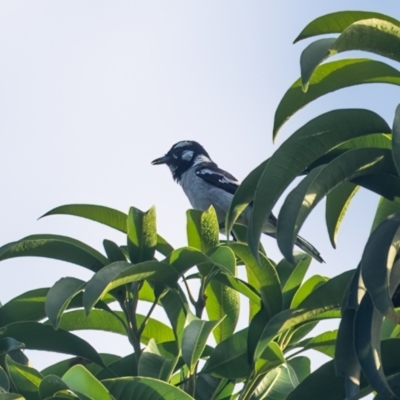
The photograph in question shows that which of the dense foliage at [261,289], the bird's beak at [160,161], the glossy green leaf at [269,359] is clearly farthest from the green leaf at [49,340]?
the bird's beak at [160,161]

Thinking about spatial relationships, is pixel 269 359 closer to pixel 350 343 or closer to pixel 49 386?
pixel 350 343

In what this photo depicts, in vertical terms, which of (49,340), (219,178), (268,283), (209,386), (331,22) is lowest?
(209,386)

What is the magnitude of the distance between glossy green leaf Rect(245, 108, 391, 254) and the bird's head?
703cm

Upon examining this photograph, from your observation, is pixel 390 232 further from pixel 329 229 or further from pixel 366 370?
pixel 329 229

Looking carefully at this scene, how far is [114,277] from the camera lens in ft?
9.62

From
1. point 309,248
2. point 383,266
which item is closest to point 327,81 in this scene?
point 383,266

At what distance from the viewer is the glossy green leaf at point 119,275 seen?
287 cm

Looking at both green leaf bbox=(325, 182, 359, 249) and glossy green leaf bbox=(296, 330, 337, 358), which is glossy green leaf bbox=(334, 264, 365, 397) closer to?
green leaf bbox=(325, 182, 359, 249)

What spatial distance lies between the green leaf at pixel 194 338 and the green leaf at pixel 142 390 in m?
0.17

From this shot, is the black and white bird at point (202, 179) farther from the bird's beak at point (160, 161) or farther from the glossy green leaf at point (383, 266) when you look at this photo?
the glossy green leaf at point (383, 266)

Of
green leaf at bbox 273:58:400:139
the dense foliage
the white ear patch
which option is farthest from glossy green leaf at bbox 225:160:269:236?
the white ear patch

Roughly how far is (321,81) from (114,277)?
2.93 ft

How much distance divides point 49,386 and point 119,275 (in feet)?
1.35

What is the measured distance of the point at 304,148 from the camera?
2.84 metres
